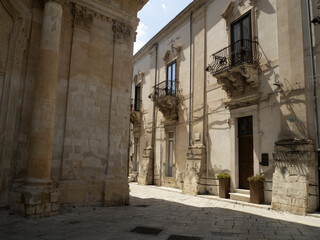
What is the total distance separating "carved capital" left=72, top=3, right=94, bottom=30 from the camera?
9.09 m

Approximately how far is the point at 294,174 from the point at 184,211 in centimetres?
365

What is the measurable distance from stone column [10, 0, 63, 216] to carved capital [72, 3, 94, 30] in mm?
1030

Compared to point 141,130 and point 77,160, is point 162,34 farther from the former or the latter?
point 77,160

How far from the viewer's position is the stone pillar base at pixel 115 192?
29.2 feet

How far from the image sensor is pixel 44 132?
7383 mm

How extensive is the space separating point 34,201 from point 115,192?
2869 millimetres

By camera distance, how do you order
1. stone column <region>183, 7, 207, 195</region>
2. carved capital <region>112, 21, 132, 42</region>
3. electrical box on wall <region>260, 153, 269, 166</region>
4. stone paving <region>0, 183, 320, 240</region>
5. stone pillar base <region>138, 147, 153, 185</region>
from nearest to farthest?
stone paving <region>0, 183, 320, 240</region>
electrical box on wall <region>260, 153, 269, 166</region>
carved capital <region>112, 21, 132, 42</region>
stone column <region>183, 7, 207, 195</region>
stone pillar base <region>138, 147, 153, 185</region>

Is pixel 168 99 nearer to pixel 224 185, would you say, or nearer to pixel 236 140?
pixel 236 140

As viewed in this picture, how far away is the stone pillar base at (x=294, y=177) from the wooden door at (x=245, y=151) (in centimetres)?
172

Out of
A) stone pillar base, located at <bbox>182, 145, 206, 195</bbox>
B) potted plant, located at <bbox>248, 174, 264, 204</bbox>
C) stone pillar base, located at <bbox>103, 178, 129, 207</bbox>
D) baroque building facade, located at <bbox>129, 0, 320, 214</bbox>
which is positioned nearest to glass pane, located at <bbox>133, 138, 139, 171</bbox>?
baroque building facade, located at <bbox>129, 0, 320, 214</bbox>

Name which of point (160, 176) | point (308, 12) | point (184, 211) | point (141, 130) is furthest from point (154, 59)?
point (184, 211)

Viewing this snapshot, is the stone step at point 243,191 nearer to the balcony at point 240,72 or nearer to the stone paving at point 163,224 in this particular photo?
the stone paving at point 163,224

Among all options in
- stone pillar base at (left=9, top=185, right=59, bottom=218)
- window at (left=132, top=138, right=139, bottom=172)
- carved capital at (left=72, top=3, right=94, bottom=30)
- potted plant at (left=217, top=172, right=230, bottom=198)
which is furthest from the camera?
window at (left=132, top=138, right=139, bottom=172)

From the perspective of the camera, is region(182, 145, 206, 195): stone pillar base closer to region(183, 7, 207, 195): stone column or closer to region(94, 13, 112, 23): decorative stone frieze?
region(183, 7, 207, 195): stone column
